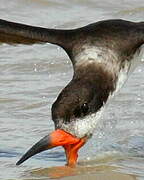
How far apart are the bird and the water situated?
0.28 metres

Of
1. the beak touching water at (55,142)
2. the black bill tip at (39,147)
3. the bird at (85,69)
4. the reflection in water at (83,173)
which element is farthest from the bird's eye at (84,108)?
the reflection in water at (83,173)

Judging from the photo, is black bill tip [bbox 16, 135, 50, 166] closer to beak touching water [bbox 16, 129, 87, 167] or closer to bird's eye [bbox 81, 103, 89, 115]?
beak touching water [bbox 16, 129, 87, 167]

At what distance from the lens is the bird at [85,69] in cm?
852

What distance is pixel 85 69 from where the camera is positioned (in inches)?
359

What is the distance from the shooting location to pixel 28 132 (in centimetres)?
985

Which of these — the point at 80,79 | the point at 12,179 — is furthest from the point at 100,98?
the point at 12,179

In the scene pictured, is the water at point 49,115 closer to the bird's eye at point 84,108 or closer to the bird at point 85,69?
the bird at point 85,69

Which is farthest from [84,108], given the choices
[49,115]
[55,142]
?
[49,115]

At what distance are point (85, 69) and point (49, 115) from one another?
52.0 inches

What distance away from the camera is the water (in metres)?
8.95

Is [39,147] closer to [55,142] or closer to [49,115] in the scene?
[55,142]

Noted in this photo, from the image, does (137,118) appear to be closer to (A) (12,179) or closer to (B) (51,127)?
(B) (51,127)

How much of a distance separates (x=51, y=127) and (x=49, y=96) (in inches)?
35.0

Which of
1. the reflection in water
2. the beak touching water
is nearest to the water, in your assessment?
the reflection in water
